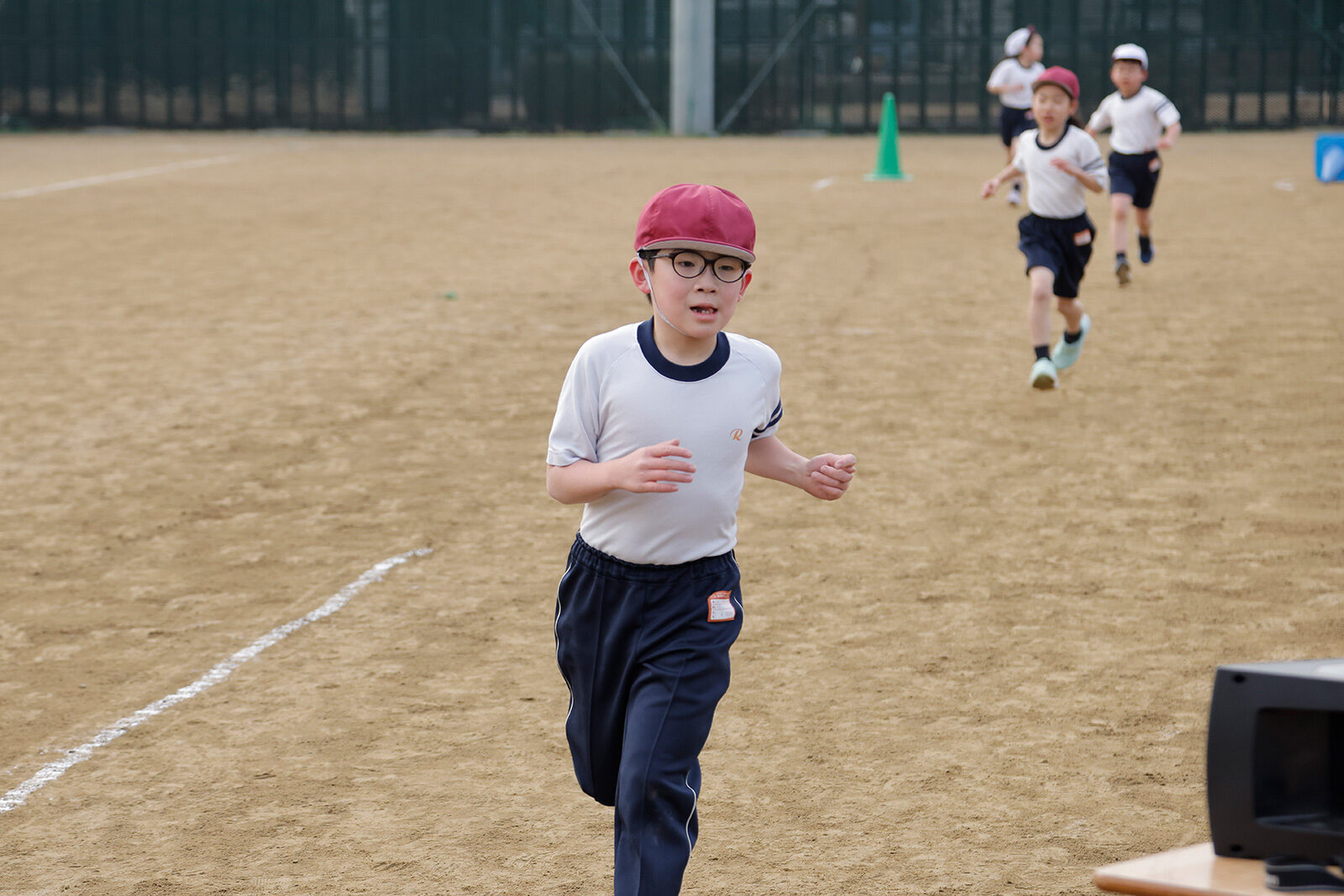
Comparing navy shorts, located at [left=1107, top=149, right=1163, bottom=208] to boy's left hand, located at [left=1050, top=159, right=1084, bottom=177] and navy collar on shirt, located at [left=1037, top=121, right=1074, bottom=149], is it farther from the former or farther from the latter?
boy's left hand, located at [left=1050, top=159, right=1084, bottom=177]

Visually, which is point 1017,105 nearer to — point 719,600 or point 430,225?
point 430,225

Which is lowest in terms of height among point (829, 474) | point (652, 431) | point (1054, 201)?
point (829, 474)

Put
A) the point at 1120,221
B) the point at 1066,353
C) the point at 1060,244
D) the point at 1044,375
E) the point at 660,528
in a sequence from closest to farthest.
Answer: the point at 660,528 → the point at 1044,375 → the point at 1060,244 → the point at 1066,353 → the point at 1120,221

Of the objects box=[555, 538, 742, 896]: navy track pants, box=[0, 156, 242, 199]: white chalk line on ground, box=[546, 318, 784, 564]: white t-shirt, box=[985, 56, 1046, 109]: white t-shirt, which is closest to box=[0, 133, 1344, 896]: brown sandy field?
box=[555, 538, 742, 896]: navy track pants

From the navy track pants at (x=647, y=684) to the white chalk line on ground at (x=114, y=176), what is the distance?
843 inches

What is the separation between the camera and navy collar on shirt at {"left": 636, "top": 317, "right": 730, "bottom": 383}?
3.71 m

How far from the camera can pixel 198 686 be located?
5.63m

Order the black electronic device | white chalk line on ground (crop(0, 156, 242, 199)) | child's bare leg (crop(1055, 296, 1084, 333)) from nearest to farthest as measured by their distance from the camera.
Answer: the black electronic device < child's bare leg (crop(1055, 296, 1084, 333)) < white chalk line on ground (crop(0, 156, 242, 199))

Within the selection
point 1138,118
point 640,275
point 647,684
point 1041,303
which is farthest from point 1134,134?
point 647,684

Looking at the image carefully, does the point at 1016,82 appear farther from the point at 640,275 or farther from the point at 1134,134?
the point at 640,275

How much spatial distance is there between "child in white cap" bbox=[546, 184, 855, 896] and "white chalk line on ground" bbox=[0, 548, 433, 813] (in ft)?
6.48

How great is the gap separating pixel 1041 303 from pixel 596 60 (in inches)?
1142

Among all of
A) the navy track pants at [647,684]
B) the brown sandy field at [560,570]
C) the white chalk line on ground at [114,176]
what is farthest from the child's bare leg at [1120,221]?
the white chalk line on ground at [114,176]

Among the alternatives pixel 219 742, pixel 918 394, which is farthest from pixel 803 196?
pixel 219 742
